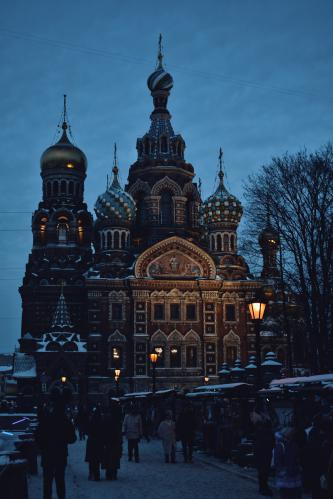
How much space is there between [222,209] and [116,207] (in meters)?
7.85

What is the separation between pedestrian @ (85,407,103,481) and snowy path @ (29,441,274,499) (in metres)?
0.23

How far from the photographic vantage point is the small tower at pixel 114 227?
1990 inches

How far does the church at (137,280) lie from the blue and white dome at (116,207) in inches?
3.0

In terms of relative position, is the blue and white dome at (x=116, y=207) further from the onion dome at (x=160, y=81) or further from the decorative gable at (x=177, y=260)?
the onion dome at (x=160, y=81)

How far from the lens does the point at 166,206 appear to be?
55.1 m

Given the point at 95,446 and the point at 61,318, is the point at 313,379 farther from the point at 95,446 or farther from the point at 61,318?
the point at 61,318

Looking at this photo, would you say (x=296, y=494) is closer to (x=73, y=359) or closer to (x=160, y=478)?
(x=160, y=478)

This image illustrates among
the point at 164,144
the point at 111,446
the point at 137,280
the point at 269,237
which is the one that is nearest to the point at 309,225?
the point at 269,237

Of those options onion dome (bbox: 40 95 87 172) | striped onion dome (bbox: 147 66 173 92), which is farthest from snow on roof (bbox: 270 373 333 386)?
striped onion dome (bbox: 147 66 173 92)

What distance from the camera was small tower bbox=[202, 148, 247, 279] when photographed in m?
52.6

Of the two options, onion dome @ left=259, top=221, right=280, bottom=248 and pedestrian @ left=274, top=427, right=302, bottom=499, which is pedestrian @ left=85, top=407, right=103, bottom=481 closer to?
pedestrian @ left=274, top=427, right=302, bottom=499

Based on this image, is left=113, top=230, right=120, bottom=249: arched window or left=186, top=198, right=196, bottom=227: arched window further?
left=186, top=198, right=196, bottom=227: arched window

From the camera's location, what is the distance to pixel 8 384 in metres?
59.4

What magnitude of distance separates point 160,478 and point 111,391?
3016 cm
